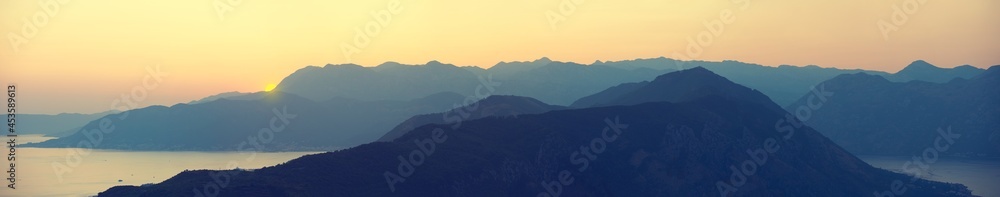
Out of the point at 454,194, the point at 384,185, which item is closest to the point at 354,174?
the point at 384,185

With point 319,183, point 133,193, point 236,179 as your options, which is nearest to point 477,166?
point 319,183

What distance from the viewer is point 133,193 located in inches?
6117

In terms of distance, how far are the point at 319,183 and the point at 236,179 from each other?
1429 cm

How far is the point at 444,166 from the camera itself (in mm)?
195750

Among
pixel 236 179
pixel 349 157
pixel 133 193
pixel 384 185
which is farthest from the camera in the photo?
pixel 349 157

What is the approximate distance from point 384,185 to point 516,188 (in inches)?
1224

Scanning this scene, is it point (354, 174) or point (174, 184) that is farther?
point (354, 174)

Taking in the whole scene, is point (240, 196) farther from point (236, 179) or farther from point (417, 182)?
point (417, 182)

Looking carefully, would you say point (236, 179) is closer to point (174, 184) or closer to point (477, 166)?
point (174, 184)

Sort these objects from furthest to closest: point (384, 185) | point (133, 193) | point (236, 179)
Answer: point (384, 185) < point (236, 179) < point (133, 193)

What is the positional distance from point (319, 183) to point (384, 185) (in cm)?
1264

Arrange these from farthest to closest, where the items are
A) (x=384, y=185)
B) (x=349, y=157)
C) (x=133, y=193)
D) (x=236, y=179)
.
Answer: (x=349, y=157)
(x=384, y=185)
(x=236, y=179)
(x=133, y=193)

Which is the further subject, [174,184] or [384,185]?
[384,185]

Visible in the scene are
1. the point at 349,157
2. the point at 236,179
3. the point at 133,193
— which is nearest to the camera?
the point at 133,193
